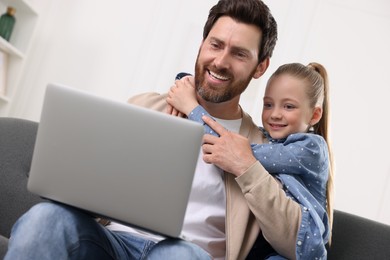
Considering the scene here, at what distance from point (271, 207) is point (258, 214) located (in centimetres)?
4

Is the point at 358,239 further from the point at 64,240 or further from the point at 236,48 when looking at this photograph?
the point at 64,240

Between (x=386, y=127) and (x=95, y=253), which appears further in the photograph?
(x=386, y=127)

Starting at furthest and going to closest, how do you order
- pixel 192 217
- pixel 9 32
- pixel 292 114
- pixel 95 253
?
pixel 9 32 < pixel 292 114 < pixel 192 217 < pixel 95 253

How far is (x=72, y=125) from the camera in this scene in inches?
38.9

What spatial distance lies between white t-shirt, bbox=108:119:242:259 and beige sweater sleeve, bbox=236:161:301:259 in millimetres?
133

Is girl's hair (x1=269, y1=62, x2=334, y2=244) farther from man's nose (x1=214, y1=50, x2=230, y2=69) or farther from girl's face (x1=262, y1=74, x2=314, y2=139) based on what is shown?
man's nose (x1=214, y1=50, x2=230, y2=69)

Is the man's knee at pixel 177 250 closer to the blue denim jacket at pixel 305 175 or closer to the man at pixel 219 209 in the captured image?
the man at pixel 219 209

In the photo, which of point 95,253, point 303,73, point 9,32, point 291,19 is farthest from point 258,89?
point 95,253

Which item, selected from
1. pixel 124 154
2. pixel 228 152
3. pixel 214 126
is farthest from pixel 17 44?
pixel 124 154

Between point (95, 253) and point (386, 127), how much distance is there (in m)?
2.31

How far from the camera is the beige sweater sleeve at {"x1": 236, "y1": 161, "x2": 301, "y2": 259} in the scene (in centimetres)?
135

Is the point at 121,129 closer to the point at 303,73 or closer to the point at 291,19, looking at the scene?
the point at 303,73

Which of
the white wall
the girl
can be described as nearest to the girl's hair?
the girl

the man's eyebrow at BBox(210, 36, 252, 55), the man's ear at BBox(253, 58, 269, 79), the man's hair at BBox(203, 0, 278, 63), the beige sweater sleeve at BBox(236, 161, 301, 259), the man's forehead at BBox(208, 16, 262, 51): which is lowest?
the beige sweater sleeve at BBox(236, 161, 301, 259)
